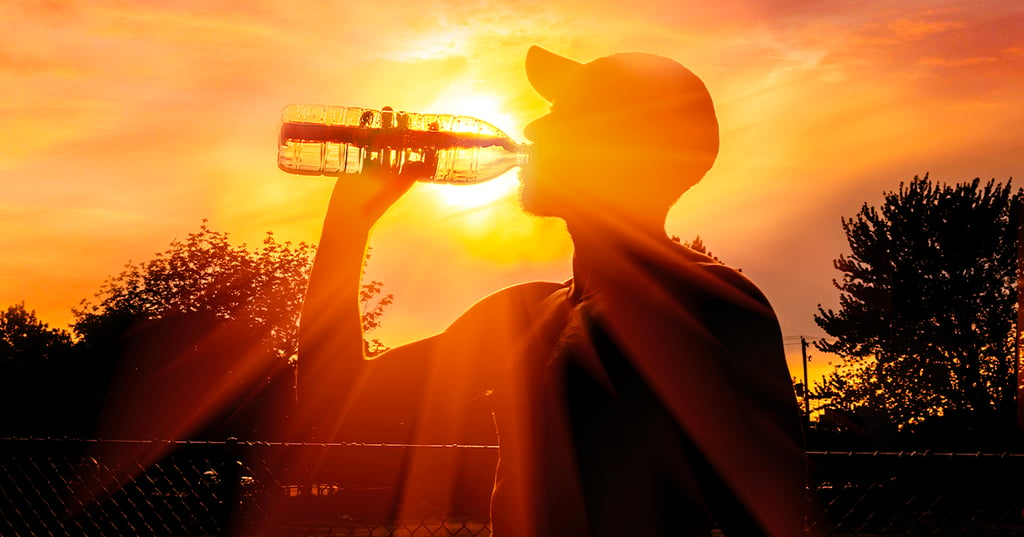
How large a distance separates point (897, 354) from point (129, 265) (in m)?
36.8

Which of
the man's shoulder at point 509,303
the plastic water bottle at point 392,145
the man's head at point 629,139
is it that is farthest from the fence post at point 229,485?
the man's head at point 629,139

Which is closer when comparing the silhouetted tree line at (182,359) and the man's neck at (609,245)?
the man's neck at (609,245)

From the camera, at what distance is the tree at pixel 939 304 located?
1543 inches

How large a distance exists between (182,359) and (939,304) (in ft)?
101

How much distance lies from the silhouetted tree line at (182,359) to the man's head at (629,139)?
87.4 feet

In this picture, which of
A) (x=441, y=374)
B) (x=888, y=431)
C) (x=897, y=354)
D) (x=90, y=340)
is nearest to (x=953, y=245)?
(x=897, y=354)

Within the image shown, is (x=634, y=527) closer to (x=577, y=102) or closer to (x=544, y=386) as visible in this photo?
(x=544, y=386)

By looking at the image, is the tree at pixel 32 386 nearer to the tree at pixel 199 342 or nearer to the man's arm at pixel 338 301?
the tree at pixel 199 342

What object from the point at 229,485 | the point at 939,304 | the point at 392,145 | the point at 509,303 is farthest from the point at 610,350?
the point at 939,304

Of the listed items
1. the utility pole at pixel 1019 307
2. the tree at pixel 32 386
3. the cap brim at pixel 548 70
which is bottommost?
the tree at pixel 32 386

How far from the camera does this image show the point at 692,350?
1788 millimetres

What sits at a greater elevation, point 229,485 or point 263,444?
point 263,444

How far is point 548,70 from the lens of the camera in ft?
7.22

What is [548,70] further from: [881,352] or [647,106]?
[881,352]
